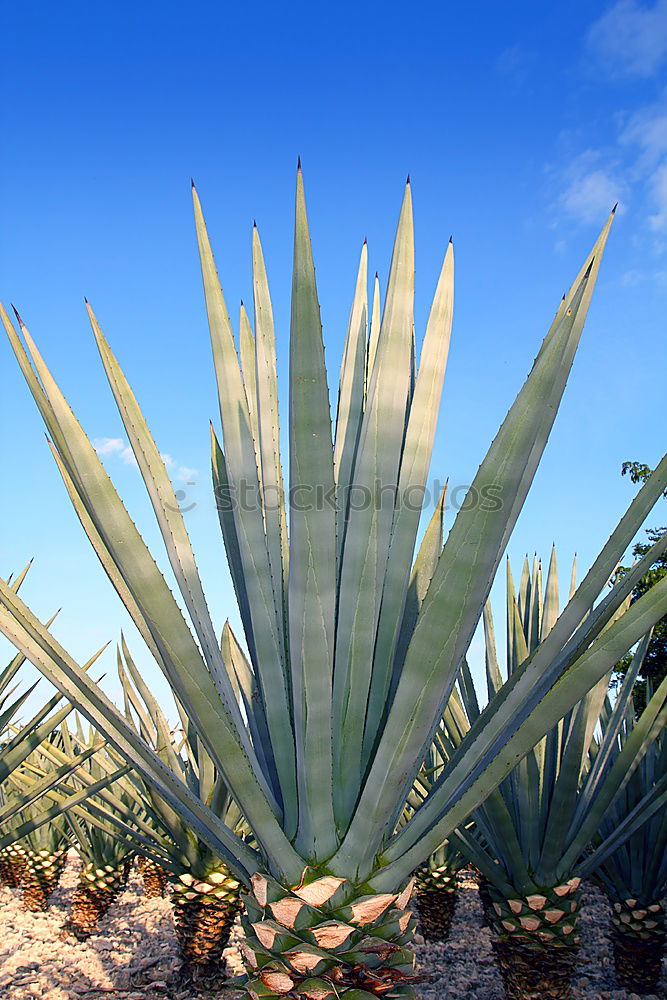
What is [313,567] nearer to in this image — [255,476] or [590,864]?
[255,476]

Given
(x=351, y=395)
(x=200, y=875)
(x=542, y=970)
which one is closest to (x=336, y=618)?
(x=351, y=395)

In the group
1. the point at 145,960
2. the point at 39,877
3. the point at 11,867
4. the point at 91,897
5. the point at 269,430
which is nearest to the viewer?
the point at 269,430

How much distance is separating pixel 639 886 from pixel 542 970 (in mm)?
1096

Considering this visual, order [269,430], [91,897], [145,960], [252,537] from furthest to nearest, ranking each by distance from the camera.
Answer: [91,897] < [145,960] < [269,430] < [252,537]

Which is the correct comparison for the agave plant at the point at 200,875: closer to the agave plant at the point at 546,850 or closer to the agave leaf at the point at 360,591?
the agave plant at the point at 546,850

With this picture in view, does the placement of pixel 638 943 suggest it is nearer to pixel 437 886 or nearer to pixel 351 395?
pixel 437 886

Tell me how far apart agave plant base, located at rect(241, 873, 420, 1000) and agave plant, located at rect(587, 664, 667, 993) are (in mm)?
2649

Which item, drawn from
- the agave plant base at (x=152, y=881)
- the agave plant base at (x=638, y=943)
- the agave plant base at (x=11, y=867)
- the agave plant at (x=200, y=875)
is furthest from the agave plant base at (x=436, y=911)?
the agave plant base at (x=11, y=867)

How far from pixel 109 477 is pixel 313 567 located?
529 millimetres

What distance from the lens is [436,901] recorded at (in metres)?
5.82

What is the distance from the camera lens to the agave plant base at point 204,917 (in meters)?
3.97

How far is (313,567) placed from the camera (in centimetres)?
163

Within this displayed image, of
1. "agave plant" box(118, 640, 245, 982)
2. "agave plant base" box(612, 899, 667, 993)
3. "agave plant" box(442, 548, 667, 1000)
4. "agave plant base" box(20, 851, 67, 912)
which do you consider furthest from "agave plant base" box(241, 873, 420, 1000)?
"agave plant base" box(20, 851, 67, 912)

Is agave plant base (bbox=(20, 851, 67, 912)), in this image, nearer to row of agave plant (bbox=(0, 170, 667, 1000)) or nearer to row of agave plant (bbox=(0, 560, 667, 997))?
row of agave plant (bbox=(0, 560, 667, 997))
